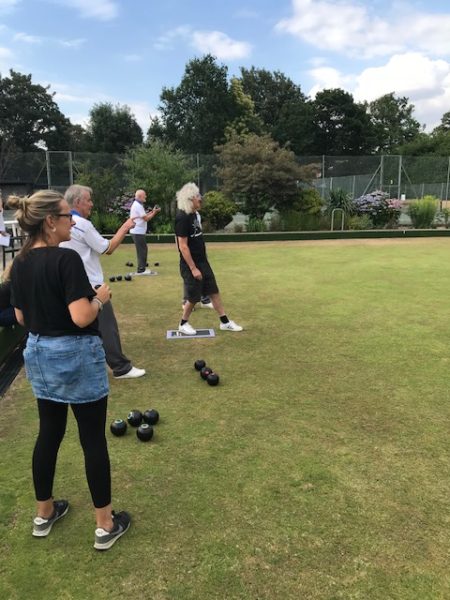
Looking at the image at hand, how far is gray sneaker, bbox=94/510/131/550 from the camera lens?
2.34 meters

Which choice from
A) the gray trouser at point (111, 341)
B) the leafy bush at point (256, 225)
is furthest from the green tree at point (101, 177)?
A: the gray trouser at point (111, 341)

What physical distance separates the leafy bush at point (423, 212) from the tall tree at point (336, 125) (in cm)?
4608

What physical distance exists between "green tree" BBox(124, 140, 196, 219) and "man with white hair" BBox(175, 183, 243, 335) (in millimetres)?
11932

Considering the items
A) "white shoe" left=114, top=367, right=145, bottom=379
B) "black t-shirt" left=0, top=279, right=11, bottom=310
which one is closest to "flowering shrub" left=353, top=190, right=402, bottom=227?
"white shoe" left=114, top=367, right=145, bottom=379

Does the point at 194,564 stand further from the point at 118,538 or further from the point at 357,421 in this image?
the point at 357,421

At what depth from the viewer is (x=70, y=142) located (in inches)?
2365

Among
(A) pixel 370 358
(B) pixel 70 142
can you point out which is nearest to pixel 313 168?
(A) pixel 370 358

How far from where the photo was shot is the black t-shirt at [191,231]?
5602 mm

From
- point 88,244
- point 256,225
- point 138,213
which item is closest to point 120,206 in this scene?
point 256,225

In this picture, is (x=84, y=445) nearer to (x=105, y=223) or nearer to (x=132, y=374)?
(x=132, y=374)

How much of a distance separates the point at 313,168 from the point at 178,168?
18.7ft

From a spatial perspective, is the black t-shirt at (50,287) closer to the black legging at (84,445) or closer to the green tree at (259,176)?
the black legging at (84,445)

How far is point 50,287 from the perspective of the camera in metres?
2.06

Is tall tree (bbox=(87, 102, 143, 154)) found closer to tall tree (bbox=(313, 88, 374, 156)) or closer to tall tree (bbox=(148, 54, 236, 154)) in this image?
tall tree (bbox=(148, 54, 236, 154))
